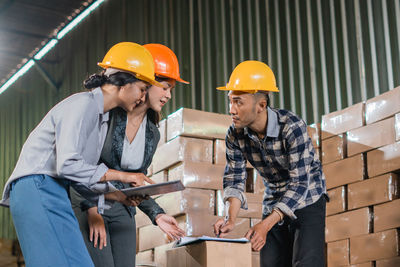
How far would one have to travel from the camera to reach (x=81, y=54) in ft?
35.9

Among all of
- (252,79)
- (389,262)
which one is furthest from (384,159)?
(252,79)

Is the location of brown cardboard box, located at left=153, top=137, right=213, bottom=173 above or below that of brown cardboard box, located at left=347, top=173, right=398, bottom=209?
above

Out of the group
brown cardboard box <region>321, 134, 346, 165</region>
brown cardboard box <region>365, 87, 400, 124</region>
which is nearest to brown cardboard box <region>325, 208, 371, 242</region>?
brown cardboard box <region>321, 134, 346, 165</region>

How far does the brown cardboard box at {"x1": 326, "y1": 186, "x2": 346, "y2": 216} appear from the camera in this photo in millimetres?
4637

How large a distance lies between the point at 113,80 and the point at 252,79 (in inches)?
45.9

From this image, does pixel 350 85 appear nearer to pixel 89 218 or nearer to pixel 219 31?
pixel 219 31

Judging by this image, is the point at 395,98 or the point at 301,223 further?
the point at 395,98

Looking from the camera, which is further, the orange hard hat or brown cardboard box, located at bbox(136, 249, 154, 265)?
brown cardboard box, located at bbox(136, 249, 154, 265)

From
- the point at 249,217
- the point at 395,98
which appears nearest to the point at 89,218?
the point at 249,217

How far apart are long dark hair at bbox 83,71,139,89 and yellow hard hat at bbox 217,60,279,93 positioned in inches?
38.1

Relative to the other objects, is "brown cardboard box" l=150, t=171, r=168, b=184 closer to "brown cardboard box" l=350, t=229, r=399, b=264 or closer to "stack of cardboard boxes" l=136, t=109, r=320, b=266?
"stack of cardboard boxes" l=136, t=109, r=320, b=266

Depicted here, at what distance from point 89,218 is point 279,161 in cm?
114

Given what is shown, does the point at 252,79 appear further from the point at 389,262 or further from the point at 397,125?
the point at 389,262

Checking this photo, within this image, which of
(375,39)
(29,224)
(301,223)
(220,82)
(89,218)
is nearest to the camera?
(29,224)
